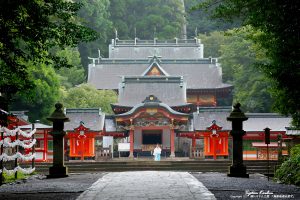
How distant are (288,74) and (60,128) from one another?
6.80 meters

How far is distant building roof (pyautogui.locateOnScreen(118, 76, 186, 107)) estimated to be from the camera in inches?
1572

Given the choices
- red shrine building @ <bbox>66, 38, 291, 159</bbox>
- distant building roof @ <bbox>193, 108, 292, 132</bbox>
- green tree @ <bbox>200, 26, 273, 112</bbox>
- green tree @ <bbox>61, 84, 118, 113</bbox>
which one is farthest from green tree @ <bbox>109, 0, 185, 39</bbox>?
distant building roof @ <bbox>193, 108, 292, 132</bbox>

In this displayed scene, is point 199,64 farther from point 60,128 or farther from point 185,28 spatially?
point 60,128

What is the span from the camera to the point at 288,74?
38.7ft

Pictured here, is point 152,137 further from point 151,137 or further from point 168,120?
point 168,120

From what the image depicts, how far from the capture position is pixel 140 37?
72312mm

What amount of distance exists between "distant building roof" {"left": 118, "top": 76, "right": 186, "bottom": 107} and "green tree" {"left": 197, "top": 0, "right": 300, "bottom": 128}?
26232mm

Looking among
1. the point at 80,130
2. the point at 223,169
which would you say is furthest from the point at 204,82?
the point at 223,169

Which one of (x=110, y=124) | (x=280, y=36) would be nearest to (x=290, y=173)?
(x=280, y=36)

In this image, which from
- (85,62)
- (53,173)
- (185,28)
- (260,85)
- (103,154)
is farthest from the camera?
(185,28)

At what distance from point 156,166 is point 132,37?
4624 cm

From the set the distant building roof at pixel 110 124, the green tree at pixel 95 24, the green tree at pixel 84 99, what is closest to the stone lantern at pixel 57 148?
the distant building roof at pixel 110 124

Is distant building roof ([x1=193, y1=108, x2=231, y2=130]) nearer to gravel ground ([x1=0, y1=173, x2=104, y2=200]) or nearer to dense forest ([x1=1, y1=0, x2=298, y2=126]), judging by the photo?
dense forest ([x1=1, y1=0, x2=298, y2=126])

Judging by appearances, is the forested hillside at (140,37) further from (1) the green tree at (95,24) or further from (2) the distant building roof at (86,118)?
(2) the distant building roof at (86,118)
